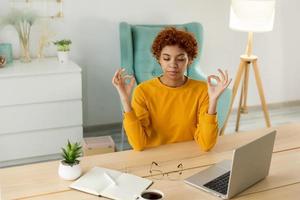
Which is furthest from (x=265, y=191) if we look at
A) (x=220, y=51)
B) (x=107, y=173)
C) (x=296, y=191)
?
(x=220, y=51)

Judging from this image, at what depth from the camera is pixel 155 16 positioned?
401cm

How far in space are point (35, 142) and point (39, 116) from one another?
8.3 inches

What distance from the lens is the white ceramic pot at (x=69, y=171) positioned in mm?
1641

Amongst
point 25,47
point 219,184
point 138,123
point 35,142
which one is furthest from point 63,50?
point 219,184

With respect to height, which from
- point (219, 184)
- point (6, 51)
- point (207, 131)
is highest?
point (6, 51)

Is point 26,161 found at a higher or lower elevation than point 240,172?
A: lower

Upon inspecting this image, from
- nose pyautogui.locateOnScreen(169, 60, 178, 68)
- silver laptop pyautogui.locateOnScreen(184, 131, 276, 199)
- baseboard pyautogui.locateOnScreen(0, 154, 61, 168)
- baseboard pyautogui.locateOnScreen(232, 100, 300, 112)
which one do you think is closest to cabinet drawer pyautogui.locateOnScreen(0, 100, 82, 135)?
baseboard pyautogui.locateOnScreen(0, 154, 61, 168)

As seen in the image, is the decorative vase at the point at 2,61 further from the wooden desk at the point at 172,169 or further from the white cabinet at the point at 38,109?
the wooden desk at the point at 172,169

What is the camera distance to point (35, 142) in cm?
335

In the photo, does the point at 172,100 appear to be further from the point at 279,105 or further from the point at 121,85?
the point at 279,105

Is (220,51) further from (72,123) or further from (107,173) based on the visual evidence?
(107,173)

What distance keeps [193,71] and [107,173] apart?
2.13 meters

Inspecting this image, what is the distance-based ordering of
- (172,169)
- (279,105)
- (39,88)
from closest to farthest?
(172,169) < (39,88) < (279,105)

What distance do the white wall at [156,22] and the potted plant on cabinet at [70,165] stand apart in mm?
2191
